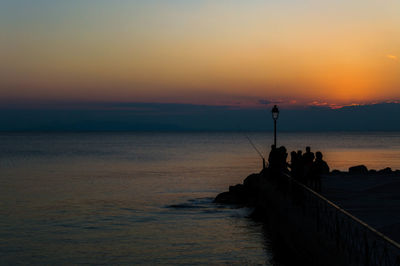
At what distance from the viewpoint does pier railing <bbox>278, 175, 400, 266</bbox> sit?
955cm

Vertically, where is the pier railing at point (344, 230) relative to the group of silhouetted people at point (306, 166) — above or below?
below

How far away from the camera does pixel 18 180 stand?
48406 millimetres

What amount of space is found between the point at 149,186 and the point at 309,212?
29652mm

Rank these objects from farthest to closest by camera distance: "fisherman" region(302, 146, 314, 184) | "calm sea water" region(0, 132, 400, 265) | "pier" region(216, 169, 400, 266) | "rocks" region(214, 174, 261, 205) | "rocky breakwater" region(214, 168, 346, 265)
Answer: "rocks" region(214, 174, 261, 205) → "fisherman" region(302, 146, 314, 184) → "calm sea water" region(0, 132, 400, 265) → "rocky breakwater" region(214, 168, 346, 265) → "pier" region(216, 169, 400, 266)

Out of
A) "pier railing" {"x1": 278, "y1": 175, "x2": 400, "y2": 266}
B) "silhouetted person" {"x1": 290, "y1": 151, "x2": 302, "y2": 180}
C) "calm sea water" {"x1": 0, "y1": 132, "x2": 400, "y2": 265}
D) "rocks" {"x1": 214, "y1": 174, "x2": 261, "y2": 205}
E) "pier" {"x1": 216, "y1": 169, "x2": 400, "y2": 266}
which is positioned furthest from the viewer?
"rocks" {"x1": 214, "y1": 174, "x2": 261, "y2": 205}

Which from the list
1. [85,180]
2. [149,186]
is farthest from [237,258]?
[85,180]

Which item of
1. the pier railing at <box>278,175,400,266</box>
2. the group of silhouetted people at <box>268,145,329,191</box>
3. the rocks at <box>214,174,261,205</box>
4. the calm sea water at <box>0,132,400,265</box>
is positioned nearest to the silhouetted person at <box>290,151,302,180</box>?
the group of silhouetted people at <box>268,145,329,191</box>

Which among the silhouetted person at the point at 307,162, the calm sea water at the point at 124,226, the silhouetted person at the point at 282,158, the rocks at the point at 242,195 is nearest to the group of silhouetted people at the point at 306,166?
the silhouetted person at the point at 307,162

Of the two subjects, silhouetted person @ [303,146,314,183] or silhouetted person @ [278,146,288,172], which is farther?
silhouetted person @ [278,146,288,172]

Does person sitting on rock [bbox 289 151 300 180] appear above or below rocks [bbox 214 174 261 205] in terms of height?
above

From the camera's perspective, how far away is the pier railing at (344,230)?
9.55m

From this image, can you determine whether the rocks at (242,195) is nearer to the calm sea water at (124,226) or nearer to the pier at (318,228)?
the calm sea water at (124,226)

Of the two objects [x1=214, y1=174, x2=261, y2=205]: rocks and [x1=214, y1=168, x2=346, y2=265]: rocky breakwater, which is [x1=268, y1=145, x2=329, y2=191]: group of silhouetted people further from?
[x1=214, y1=174, x2=261, y2=205]: rocks

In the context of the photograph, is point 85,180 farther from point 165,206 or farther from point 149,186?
point 165,206
